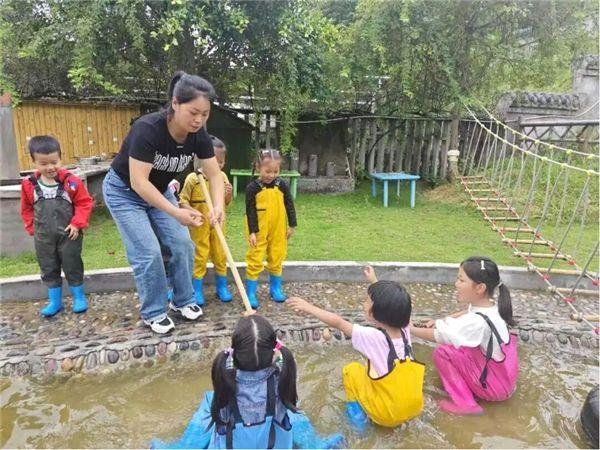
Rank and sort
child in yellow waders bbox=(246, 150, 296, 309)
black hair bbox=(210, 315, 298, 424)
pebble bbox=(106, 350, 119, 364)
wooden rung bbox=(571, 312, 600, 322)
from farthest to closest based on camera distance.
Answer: child in yellow waders bbox=(246, 150, 296, 309)
wooden rung bbox=(571, 312, 600, 322)
pebble bbox=(106, 350, 119, 364)
black hair bbox=(210, 315, 298, 424)

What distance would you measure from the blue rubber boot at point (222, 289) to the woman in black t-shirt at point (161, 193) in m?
0.42

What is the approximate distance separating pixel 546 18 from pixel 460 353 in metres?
6.74

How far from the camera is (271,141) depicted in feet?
27.1

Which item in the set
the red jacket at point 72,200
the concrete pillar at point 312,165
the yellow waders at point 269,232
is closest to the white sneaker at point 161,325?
the yellow waders at point 269,232

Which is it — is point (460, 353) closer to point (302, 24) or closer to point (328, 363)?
point (328, 363)

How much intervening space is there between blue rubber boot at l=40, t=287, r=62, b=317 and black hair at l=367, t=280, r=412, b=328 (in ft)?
8.85

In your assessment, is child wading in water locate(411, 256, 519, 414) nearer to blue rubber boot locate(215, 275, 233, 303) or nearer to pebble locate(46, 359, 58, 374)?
blue rubber boot locate(215, 275, 233, 303)

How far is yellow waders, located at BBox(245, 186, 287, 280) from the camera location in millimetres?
3953

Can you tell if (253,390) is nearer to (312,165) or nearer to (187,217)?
(187,217)

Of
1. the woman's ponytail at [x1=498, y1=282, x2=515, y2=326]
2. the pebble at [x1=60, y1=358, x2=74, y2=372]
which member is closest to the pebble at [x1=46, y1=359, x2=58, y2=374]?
the pebble at [x1=60, y1=358, x2=74, y2=372]

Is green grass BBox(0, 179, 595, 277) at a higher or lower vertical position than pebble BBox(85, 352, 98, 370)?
higher

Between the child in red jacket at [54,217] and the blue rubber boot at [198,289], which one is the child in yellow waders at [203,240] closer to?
the blue rubber boot at [198,289]

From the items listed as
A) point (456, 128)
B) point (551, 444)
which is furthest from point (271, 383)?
point (456, 128)

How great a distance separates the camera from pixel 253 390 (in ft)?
7.00
